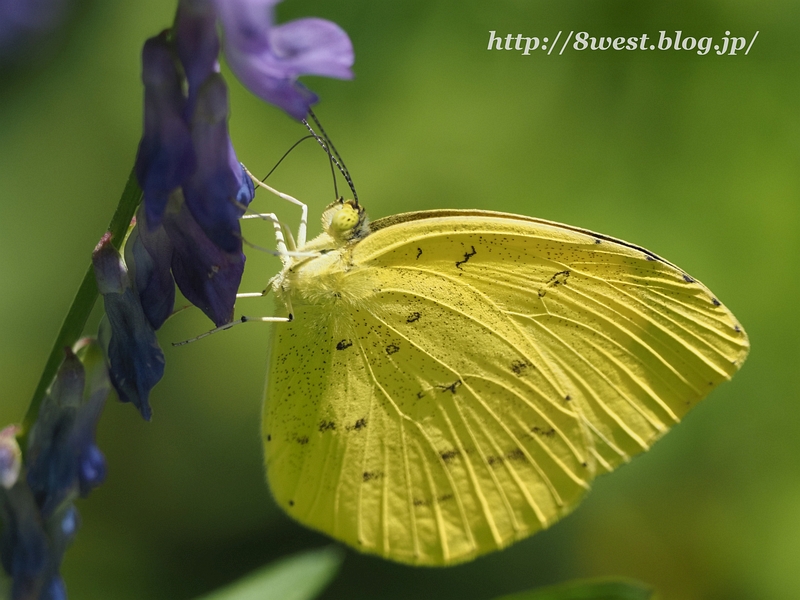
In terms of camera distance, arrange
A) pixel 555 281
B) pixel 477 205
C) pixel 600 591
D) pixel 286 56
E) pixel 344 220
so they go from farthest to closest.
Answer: pixel 477 205 < pixel 555 281 < pixel 344 220 < pixel 600 591 < pixel 286 56

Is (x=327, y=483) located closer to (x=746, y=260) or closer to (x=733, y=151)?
(x=746, y=260)

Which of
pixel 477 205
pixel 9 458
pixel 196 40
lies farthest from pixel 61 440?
pixel 477 205

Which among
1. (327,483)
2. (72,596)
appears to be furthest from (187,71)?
(72,596)

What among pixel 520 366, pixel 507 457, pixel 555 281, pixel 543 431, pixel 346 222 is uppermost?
pixel 346 222

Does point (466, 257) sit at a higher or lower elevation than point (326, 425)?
higher

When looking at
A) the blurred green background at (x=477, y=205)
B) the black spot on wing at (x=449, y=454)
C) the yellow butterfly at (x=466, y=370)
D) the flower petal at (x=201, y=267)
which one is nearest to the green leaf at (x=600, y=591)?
the yellow butterfly at (x=466, y=370)

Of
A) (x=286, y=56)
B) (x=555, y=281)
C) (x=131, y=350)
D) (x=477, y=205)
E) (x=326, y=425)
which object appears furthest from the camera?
(x=477, y=205)

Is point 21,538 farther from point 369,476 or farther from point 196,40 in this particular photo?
point 369,476
